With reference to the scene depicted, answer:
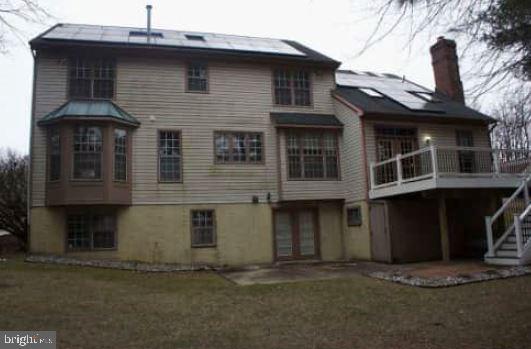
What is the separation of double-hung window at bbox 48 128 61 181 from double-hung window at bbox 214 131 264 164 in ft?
16.4

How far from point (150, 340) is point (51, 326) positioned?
1.61 metres

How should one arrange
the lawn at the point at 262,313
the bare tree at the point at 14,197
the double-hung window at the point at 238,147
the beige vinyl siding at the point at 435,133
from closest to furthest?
the lawn at the point at 262,313, the beige vinyl siding at the point at 435,133, the double-hung window at the point at 238,147, the bare tree at the point at 14,197

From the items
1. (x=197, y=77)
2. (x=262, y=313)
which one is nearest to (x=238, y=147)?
(x=197, y=77)

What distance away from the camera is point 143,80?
1556 cm

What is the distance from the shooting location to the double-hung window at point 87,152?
46.4ft

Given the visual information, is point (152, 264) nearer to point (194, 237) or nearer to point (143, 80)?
point (194, 237)

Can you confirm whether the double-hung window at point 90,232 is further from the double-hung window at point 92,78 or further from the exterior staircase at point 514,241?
the exterior staircase at point 514,241

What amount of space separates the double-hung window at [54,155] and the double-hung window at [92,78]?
4.68 feet

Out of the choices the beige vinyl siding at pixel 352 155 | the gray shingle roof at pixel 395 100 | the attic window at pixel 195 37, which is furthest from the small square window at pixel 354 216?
the attic window at pixel 195 37

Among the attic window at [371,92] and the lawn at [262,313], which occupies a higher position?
the attic window at [371,92]

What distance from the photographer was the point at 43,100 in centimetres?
1466

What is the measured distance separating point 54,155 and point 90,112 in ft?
5.87

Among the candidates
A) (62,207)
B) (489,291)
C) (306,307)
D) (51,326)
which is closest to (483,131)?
(489,291)

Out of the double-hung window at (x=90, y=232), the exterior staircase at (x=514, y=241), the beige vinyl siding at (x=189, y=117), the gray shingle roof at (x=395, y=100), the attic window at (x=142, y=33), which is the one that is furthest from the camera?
the attic window at (x=142, y=33)
